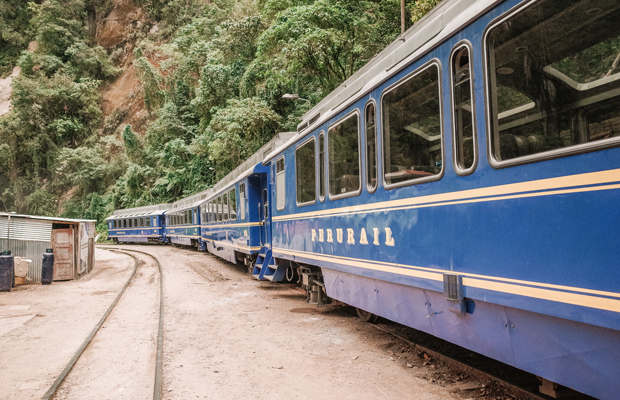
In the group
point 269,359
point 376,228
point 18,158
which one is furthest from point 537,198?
point 18,158

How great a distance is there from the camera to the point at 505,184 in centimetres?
297

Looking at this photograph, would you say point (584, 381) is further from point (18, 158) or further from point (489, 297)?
point (18, 158)

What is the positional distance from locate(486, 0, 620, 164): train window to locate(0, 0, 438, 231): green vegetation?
1297cm

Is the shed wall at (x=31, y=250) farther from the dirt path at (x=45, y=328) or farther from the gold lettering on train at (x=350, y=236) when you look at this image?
the gold lettering on train at (x=350, y=236)

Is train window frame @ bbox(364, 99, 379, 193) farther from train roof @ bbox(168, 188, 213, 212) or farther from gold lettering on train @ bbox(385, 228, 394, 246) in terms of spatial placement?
train roof @ bbox(168, 188, 213, 212)

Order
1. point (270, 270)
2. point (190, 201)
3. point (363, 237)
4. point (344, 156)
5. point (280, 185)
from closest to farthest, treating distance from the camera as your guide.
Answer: point (363, 237), point (344, 156), point (280, 185), point (270, 270), point (190, 201)

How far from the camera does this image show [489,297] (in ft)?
A: 10.2

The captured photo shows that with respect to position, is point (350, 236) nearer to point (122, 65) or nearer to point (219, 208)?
point (219, 208)

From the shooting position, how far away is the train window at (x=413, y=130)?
12.7 feet

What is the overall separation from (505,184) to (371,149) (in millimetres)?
2222

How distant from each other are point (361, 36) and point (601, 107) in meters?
17.2

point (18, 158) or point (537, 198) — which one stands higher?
point (18, 158)

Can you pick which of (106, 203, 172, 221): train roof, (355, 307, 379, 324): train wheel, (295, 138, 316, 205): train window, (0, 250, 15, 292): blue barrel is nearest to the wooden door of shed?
(0, 250, 15, 292): blue barrel

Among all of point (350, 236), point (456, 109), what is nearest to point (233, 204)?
point (350, 236)
